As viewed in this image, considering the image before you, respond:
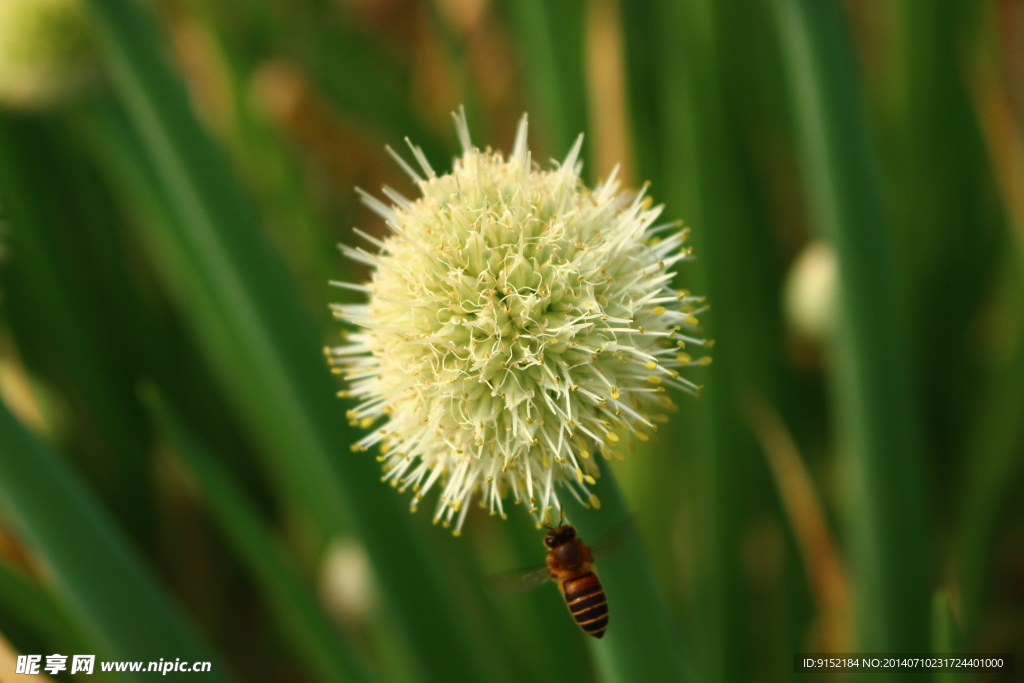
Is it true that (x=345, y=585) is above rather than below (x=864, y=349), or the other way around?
below

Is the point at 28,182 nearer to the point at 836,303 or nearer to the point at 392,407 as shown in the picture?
the point at 392,407

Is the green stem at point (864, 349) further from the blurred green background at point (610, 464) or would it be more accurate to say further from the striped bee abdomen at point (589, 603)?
the striped bee abdomen at point (589, 603)

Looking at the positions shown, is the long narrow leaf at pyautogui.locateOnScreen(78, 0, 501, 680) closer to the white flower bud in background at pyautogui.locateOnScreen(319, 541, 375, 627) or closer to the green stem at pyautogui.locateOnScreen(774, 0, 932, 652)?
the white flower bud in background at pyautogui.locateOnScreen(319, 541, 375, 627)

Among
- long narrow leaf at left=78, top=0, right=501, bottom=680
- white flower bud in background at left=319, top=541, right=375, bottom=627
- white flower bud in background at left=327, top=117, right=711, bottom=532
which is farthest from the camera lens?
white flower bud in background at left=319, top=541, right=375, bottom=627

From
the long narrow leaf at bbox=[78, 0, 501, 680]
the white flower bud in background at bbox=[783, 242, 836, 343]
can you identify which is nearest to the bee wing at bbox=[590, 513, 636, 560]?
the long narrow leaf at bbox=[78, 0, 501, 680]

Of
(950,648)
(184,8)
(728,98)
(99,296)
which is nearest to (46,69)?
(99,296)

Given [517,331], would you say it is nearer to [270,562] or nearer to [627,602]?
[627,602]

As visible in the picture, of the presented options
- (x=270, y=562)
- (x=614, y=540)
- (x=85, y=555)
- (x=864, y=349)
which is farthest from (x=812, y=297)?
(x=85, y=555)
